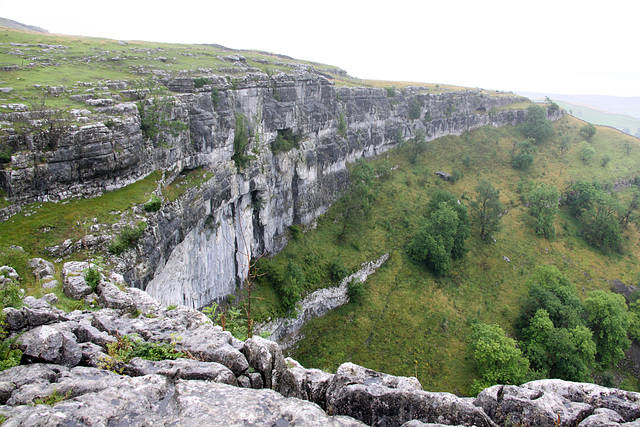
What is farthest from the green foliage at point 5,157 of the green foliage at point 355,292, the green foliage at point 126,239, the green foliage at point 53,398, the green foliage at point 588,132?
the green foliage at point 588,132

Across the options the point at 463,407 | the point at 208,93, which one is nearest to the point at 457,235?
the point at 208,93

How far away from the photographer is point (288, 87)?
4450 cm

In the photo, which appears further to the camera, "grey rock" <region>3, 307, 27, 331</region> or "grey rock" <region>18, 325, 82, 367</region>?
"grey rock" <region>3, 307, 27, 331</region>

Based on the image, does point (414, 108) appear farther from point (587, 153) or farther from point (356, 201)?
point (587, 153)

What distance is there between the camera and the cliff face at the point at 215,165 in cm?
2181

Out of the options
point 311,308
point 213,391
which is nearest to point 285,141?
point 311,308

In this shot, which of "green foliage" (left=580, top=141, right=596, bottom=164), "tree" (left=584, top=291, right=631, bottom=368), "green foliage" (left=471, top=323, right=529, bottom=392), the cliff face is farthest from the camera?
"green foliage" (left=580, top=141, right=596, bottom=164)

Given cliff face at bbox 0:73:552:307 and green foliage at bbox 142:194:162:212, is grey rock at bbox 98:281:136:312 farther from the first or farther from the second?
green foliage at bbox 142:194:162:212

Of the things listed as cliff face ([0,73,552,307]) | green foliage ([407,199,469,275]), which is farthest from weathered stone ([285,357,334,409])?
green foliage ([407,199,469,275])

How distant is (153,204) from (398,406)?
70.8ft

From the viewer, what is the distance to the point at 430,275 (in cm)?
5084

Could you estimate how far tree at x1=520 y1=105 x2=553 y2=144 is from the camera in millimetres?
88312

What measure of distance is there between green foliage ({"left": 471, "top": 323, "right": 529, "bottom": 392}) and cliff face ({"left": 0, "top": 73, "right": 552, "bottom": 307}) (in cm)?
2710

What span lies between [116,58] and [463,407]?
145ft
